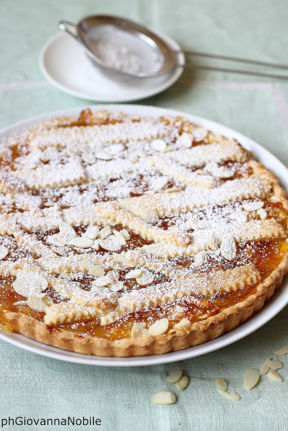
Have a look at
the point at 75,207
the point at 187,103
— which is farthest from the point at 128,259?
the point at 187,103

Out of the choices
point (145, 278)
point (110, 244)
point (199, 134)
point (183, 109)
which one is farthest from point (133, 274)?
point (183, 109)

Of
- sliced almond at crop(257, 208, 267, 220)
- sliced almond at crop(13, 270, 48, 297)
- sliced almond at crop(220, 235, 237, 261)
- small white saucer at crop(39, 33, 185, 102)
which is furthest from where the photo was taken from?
small white saucer at crop(39, 33, 185, 102)

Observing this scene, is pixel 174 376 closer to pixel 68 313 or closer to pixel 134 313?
pixel 134 313

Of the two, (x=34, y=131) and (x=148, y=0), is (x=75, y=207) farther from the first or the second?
(x=148, y=0)

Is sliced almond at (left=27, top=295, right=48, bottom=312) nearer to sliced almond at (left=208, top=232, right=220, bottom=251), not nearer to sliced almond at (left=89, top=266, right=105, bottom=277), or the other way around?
→ sliced almond at (left=89, top=266, right=105, bottom=277)

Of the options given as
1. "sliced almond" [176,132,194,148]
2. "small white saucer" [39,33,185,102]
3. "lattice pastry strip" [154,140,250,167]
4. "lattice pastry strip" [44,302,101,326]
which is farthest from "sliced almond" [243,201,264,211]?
"small white saucer" [39,33,185,102]

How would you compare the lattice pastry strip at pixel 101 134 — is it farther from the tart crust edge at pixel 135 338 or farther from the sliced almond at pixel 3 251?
the tart crust edge at pixel 135 338
